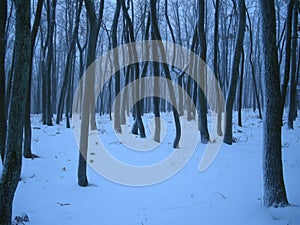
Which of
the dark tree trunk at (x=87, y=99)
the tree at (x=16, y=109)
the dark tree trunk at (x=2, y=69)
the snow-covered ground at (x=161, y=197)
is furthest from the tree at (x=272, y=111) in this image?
the dark tree trunk at (x=2, y=69)

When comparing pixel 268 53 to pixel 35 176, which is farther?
pixel 35 176

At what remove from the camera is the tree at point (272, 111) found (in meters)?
3.12

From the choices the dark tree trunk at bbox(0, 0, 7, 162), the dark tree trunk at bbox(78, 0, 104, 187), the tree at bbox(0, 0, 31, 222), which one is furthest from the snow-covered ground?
the dark tree trunk at bbox(0, 0, 7, 162)

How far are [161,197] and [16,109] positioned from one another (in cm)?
242

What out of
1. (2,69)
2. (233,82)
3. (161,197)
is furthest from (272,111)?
(233,82)

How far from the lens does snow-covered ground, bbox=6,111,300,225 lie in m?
3.15

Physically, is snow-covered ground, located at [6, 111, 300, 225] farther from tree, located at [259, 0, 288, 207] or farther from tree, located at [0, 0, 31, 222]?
tree, located at [0, 0, 31, 222]

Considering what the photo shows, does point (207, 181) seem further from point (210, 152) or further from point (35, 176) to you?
point (35, 176)

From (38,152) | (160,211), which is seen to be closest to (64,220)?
(160,211)

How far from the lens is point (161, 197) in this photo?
394 cm

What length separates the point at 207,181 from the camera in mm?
4637

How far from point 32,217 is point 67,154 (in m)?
4.12

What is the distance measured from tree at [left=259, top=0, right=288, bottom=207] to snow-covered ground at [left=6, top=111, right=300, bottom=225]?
20 centimetres

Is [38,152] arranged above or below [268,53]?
below
